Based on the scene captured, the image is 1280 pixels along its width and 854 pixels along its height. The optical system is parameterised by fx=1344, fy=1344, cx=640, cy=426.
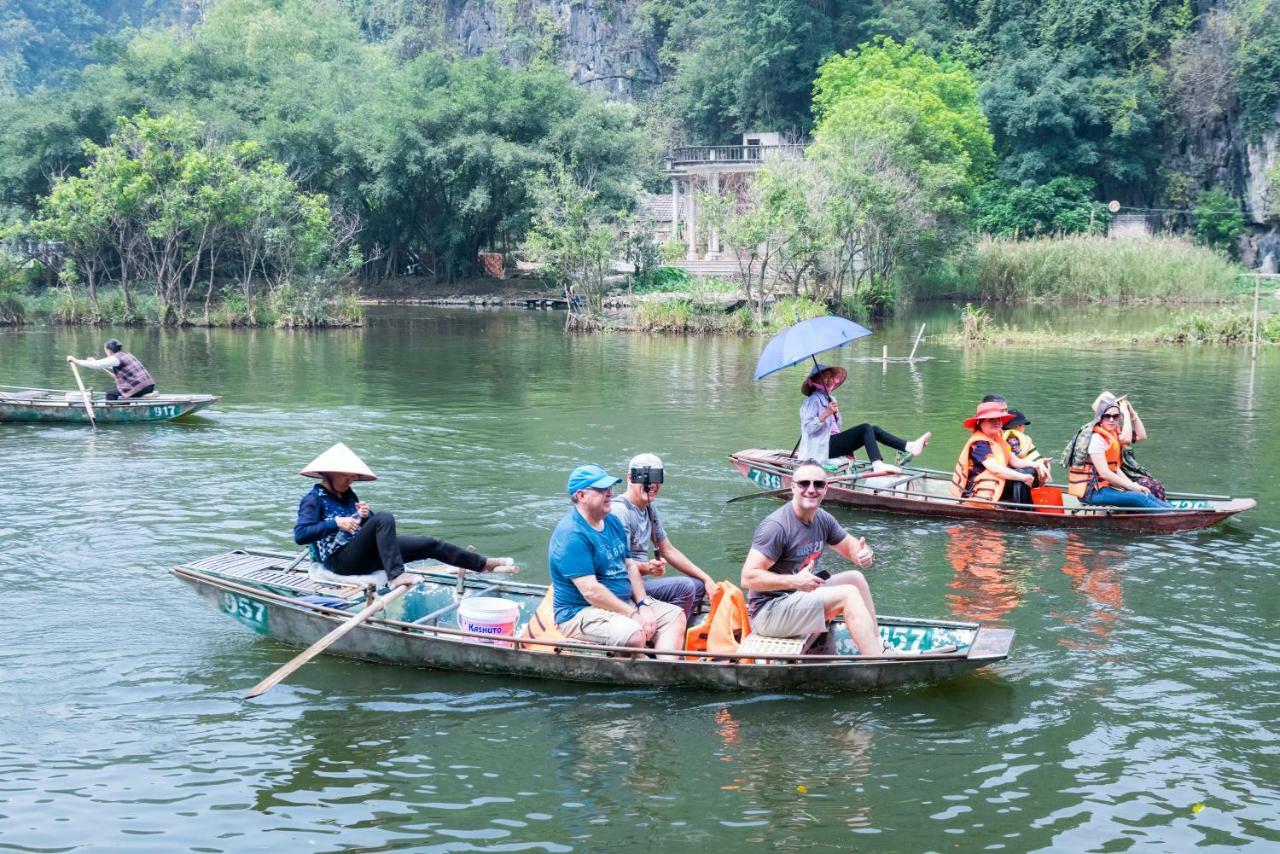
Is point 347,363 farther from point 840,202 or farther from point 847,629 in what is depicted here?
point 847,629

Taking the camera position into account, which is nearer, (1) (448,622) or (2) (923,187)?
(1) (448,622)

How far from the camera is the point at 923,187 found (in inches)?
1745

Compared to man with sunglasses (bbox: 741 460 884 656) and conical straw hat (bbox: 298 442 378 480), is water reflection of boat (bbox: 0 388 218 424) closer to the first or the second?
conical straw hat (bbox: 298 442 378 480)

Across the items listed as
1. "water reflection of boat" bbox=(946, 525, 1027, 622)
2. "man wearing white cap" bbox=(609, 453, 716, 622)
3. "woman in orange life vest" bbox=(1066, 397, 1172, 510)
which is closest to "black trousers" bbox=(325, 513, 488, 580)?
"man wearing white cap" bbox=(609, 453, 716, 622)

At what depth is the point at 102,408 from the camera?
68.2ft

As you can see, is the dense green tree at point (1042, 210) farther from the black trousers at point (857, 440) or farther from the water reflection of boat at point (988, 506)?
the water reflection of boat at point (988, 506)

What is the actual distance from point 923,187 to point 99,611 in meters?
37.1

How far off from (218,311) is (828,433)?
29.3 m

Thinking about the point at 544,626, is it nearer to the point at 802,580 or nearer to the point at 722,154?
the point at 802,580

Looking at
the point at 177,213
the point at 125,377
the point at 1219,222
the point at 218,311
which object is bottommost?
the point at 125,377

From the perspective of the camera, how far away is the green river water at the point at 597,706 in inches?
297

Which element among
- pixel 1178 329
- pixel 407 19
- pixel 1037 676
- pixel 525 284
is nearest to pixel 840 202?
pixel 1178 329

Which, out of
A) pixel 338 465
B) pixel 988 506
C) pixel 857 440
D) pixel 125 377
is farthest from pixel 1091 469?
pixel 125 377

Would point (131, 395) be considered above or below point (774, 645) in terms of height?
above
